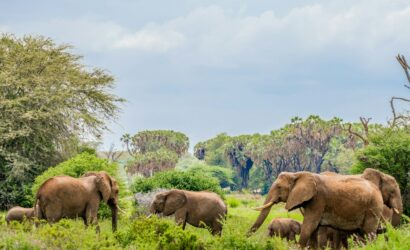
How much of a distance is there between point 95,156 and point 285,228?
1373 cm

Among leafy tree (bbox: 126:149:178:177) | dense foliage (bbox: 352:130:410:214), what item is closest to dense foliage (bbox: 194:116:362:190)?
leafy tree (bbox: 126:149:178:177)

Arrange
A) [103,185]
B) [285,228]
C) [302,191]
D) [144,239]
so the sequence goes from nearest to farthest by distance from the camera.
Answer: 1. [144,239]
2. [302,191]
3. [103,185]
4. [285,228]

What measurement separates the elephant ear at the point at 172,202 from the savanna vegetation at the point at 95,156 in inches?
33.7

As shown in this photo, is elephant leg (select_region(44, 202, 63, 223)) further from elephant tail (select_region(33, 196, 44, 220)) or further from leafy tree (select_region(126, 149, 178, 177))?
leafy tree (select_region(126, 149, 178, 177))

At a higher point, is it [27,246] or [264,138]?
[264,138]

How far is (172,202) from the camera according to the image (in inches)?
676

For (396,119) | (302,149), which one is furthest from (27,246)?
(302,149)

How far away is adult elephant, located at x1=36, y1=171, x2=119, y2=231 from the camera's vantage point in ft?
55.8

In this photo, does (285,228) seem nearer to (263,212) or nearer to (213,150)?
(263,212)

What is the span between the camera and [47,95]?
38406 millimetres

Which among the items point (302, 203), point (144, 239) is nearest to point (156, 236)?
point (144, 239)

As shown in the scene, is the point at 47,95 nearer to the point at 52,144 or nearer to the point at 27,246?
the point at 52,144

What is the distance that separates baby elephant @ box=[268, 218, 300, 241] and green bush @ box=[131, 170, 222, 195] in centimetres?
606

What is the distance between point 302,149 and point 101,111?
3991 cm
